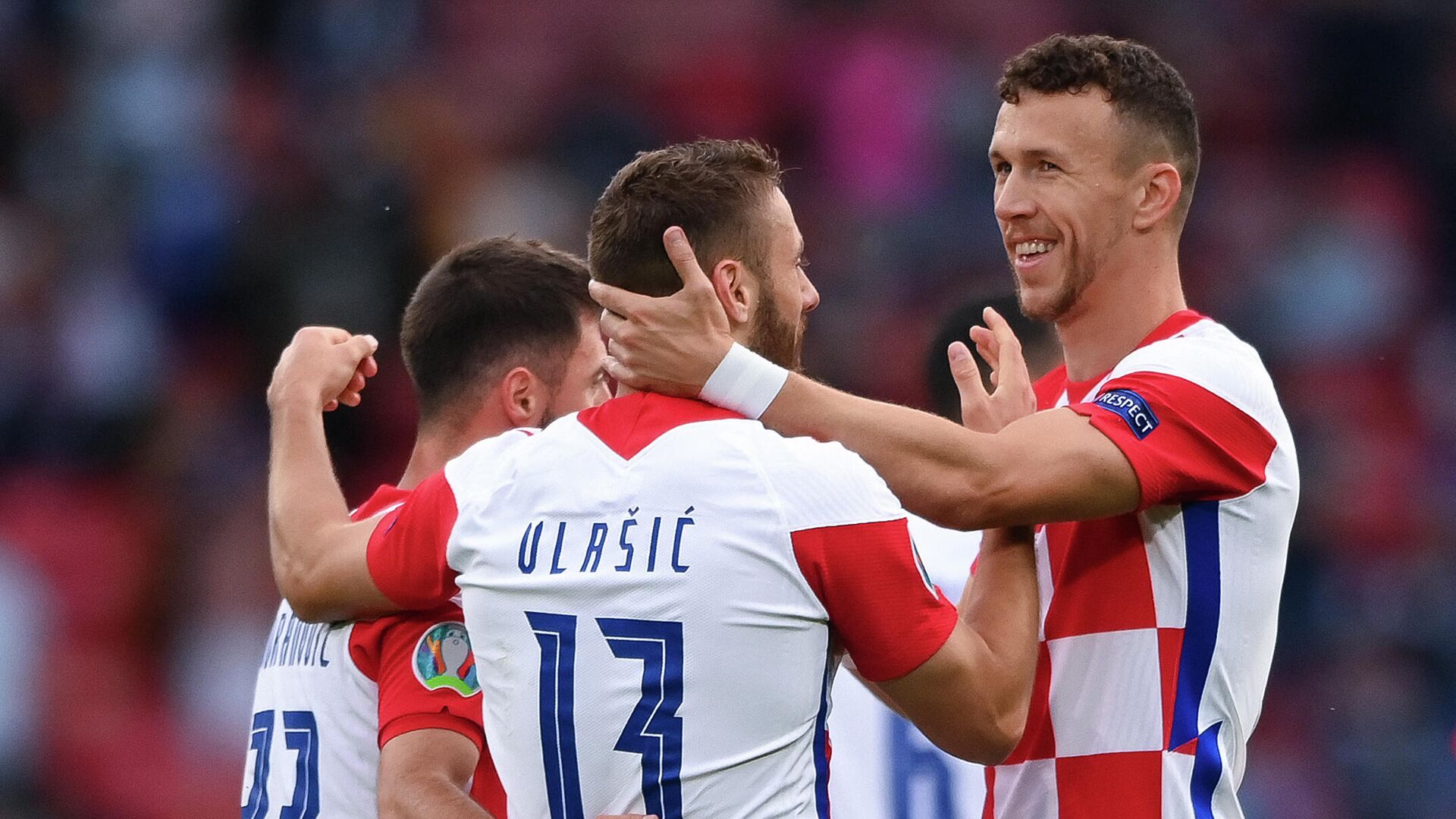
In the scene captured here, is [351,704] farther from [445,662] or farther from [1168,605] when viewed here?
[1168,605]

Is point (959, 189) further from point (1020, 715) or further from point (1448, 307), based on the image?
point (1020, 715)

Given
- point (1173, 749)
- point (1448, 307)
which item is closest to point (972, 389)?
point (1173, 749)

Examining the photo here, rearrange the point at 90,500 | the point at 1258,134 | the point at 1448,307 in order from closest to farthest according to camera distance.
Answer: the point at 90,500 < the point at 1448,307 < the point at 1258,134

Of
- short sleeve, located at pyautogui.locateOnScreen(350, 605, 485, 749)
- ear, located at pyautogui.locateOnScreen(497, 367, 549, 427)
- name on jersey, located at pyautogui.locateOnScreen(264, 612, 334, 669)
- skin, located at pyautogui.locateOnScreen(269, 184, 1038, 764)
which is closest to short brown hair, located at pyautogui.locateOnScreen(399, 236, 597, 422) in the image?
ear, located at pyautogui.locateOnScreen(497, 367, 549, 427)

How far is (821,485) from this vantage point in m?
2.72

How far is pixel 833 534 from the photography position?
2.70 m

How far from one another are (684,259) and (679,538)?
1.62ft

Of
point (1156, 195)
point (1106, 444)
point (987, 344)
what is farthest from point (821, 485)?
point (1156, 195)

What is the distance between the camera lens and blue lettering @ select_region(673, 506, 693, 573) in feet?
8.82

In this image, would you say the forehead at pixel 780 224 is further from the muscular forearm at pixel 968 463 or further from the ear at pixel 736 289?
the muscular forearm at pixel 968 463

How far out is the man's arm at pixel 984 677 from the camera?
9.10ft

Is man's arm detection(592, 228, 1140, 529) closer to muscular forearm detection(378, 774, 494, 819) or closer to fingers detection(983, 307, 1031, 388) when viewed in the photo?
fingers detection(983, 307, 1031, 388)

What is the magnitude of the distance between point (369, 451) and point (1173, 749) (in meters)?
5.67

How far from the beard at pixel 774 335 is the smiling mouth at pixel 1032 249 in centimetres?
59
